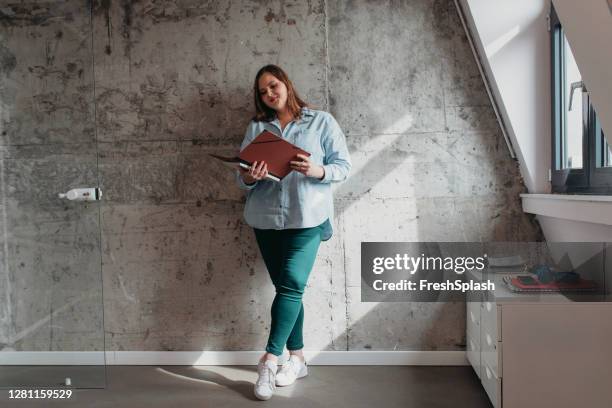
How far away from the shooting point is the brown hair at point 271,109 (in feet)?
10.1

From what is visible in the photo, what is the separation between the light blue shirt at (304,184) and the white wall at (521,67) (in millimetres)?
899

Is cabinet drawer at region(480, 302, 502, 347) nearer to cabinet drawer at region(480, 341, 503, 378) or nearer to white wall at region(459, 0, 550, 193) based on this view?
cabinet drawer at region(480, 341, 503, 378)

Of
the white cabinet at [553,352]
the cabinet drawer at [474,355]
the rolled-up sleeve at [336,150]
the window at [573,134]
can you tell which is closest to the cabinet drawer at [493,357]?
the white cabinet at [553,352]

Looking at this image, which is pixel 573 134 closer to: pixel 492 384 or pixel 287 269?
pixel 492 384

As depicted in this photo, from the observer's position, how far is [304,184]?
298 centimetres

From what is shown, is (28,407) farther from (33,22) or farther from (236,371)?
(33,22)

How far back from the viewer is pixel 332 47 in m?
3.30

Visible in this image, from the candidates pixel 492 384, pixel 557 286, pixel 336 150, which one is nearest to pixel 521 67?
pixel 336 150

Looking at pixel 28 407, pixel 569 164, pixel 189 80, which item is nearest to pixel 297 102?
pixel 189 80

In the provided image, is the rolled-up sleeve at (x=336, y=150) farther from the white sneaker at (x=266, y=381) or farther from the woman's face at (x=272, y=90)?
the white sneaker at (x=266, y=381)

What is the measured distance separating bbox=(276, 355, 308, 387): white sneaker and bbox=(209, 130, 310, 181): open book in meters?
1.03

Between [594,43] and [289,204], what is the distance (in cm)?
166

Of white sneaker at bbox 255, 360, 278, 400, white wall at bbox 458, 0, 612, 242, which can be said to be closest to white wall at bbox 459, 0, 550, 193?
white wall at bbox 458, 0, 612, 242

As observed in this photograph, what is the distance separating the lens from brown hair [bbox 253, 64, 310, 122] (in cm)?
306
